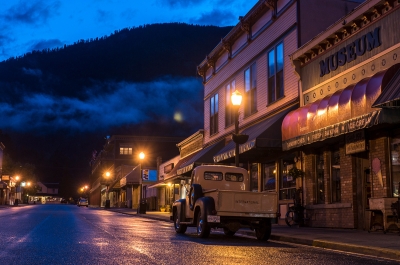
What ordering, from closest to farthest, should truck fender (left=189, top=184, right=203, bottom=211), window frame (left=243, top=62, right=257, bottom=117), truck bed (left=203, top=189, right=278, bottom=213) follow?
truck bed (left=203, top=189, right=278, bottom=213), truck fender (left=189, top=184, right=203, bottom=211), window frame (left=243, top=62, right=257, bottom=117)

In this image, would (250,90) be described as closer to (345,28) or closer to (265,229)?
(345,28)

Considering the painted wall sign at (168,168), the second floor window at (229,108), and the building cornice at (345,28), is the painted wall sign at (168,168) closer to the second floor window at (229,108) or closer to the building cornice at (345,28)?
the second floor window at (229,108)

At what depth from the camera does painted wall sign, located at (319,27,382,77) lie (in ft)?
56.8

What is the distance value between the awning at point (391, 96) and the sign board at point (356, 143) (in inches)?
117

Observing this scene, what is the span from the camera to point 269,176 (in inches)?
1030

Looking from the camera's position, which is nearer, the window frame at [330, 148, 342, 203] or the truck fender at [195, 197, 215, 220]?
the truck fender at [195, 197, 215, 220]

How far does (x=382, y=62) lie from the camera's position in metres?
16.7

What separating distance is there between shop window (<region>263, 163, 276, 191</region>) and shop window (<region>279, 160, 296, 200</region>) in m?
0.87

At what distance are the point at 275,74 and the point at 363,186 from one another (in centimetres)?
815

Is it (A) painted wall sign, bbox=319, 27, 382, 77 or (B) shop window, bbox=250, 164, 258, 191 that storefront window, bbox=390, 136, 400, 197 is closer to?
(A) painted wall sign, bbox=319, 27, 382, 77

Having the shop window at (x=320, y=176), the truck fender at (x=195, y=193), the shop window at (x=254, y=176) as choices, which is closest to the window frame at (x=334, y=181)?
the shop window at (x=320, y=176)

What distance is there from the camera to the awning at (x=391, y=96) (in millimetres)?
13961

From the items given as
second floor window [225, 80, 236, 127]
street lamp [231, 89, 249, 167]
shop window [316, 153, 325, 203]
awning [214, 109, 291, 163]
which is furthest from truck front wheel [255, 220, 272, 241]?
second floor window [225, 80, 236, 127]

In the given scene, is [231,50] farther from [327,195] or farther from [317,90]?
[327,195]
